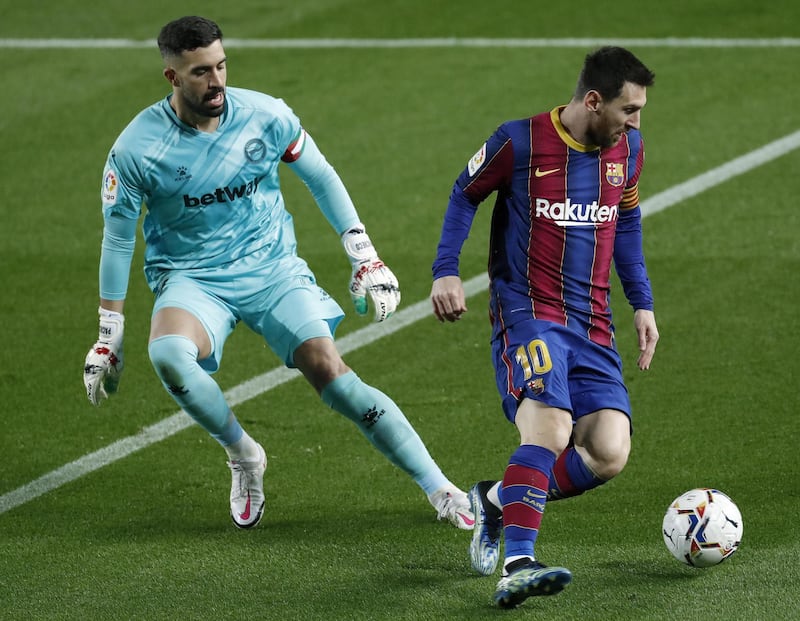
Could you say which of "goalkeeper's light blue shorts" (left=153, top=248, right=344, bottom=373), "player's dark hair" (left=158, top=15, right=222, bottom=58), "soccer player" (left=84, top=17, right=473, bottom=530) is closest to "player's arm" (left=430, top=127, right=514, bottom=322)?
"soccer player" (left=84, top=17, right=473, bottom=530)

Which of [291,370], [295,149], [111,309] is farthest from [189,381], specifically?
[291,370]

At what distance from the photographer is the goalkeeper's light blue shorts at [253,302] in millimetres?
6164

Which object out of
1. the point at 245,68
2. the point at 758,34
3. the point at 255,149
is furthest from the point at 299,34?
the point at 255,149

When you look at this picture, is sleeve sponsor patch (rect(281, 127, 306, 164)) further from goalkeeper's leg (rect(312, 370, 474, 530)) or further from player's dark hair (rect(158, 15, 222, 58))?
goalkeeper's leg (rect(312, 370, 474, 530))

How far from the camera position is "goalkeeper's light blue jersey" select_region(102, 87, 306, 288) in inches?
239

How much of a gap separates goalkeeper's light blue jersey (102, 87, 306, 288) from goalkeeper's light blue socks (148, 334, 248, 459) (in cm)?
46

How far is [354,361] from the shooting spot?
830 cm

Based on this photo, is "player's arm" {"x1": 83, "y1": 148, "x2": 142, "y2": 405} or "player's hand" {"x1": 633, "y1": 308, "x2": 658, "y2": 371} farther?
"player's arm" {"x1": 83, "y1": 148, "x2": 142, "y2": 405}

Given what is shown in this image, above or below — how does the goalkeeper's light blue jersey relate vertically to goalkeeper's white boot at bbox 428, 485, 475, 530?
above

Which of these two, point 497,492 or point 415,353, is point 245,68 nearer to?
point 415,353

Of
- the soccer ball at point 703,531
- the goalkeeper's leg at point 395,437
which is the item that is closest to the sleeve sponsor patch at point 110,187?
the goalkeeper's leg at point 395,437

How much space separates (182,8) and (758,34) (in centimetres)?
554

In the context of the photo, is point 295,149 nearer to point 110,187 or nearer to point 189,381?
point 110,187

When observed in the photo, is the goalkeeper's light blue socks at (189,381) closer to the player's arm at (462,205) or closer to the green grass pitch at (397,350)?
the green grass pitch at (397,350)
